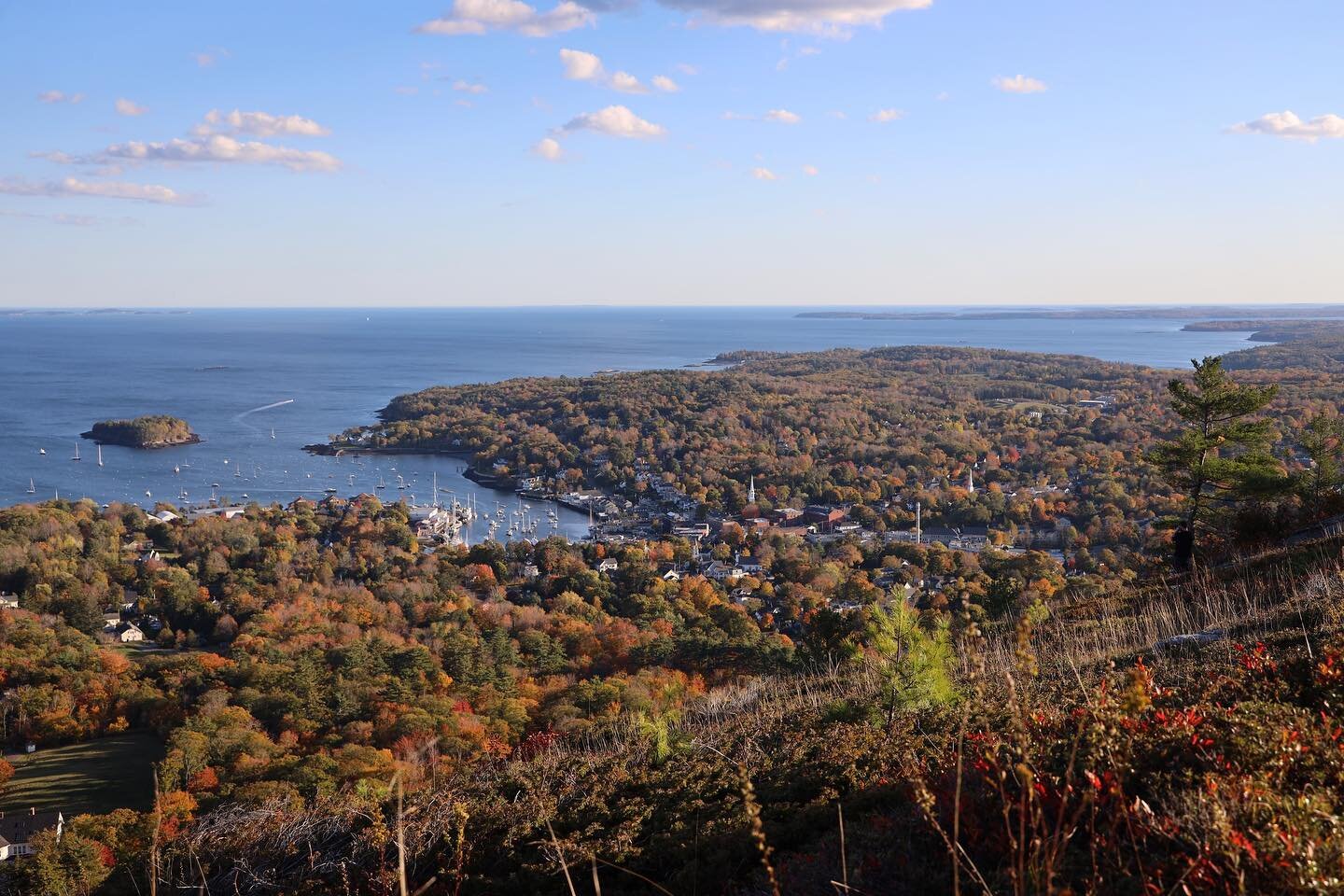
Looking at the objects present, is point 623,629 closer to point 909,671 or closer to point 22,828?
point 22,828

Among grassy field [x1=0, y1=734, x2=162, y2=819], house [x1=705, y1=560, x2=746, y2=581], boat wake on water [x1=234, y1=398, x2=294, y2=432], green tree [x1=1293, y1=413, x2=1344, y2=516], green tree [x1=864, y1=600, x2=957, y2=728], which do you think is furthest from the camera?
boat wake on water [x1=234, y1=398, x2=294, y2=432]

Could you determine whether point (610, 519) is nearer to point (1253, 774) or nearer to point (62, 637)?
point (62, 637)

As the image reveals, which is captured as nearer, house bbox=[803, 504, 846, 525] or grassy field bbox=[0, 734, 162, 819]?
grassy field bbox=[0, 734, 162, 819]

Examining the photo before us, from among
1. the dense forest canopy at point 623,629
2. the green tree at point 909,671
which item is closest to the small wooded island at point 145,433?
the dense forest canopy at point 623,629

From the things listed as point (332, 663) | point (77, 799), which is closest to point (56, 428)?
point (332, 663)

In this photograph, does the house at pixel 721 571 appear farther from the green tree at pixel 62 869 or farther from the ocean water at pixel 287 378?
the green tree at pixel 62 869

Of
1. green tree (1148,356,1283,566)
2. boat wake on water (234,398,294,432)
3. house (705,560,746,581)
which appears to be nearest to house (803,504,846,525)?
house (705,560,746,581)

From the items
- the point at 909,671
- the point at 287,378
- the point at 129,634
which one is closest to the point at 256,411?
the point at 287,378

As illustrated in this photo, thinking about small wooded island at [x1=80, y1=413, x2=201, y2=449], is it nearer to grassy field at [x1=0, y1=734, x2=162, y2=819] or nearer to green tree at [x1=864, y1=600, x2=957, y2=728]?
grassy field at [x1=0, y1=734, x2=162, y2=819]
